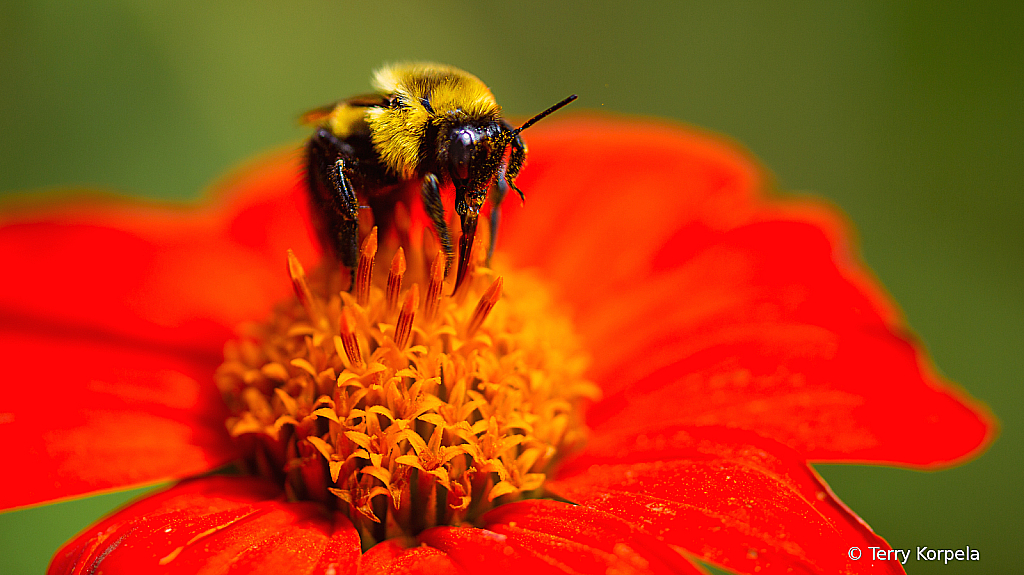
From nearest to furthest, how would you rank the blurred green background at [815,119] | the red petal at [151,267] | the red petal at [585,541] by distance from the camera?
the red petal at [585,541] < the red petal at [151,267] < the blurred green background at [815,119]

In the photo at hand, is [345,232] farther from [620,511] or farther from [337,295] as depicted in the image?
[620,511]

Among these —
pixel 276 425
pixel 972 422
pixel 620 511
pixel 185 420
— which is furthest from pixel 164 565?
pixel 972 422

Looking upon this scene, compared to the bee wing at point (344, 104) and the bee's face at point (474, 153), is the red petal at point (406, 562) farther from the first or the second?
the bee wing at point (344, 104)

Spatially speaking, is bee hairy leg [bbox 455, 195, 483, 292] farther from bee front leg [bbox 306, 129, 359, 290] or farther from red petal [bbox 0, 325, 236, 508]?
red petal [bbox 0, 325, 236, 508]

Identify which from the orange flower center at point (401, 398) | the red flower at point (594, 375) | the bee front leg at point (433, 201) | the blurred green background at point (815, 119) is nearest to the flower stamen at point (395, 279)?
the orange flower center at point (401, 398)

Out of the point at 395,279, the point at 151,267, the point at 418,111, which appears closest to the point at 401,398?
the point at 395,279
